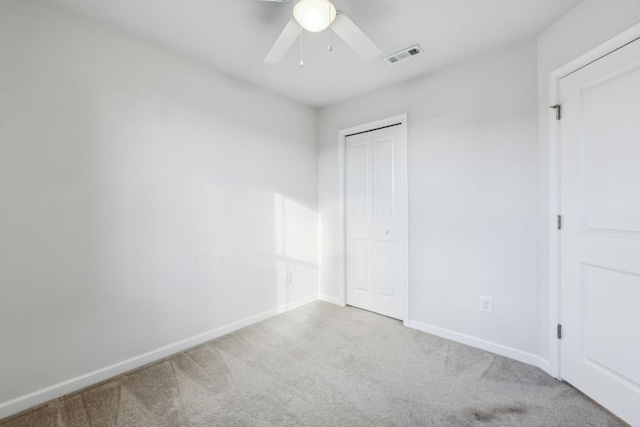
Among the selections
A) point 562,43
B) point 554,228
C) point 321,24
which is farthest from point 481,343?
point 321,24

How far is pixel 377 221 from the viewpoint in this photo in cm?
308

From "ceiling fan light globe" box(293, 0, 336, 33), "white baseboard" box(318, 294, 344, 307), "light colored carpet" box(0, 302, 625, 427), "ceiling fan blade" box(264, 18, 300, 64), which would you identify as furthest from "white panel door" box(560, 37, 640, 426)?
"white baseboard" box(318, 294, 344, 307)

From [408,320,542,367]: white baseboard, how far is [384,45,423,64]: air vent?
2463 millimetres

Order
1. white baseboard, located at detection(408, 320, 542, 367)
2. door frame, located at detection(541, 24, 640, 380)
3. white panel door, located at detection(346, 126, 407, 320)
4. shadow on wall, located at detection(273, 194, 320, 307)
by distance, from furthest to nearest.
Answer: shadow on wall, located at detection(273, 194, 320, 307)
white panel door, located at detection(346, 126, 407, 320)
white baseboard, located at detection(408, 320, 542, 367)
door frame, located at detection(541, 24, 640, 380)

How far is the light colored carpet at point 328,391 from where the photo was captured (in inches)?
61.6

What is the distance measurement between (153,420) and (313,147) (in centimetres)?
300

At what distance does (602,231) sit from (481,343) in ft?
4.13

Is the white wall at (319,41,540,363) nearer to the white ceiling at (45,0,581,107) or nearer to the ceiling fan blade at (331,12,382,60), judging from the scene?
the white ceiling at (45,0,581,107)

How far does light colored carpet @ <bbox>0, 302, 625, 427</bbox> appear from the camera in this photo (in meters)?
1.56

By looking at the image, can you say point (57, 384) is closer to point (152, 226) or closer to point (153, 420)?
point (153, 420)

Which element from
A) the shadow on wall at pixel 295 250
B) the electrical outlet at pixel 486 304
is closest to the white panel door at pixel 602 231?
the electrical outlet at pixel 486 304

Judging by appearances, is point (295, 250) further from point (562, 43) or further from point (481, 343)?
point (562, 43)

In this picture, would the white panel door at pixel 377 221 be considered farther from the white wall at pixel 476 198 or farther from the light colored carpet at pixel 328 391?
the light colored carpet at pixel 328 391

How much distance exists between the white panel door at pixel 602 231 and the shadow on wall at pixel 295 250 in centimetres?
240
